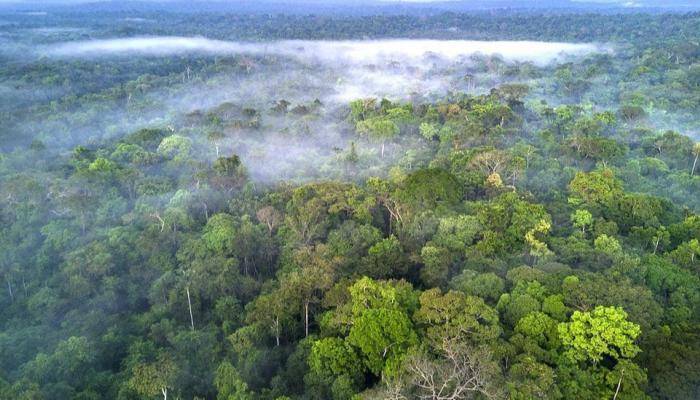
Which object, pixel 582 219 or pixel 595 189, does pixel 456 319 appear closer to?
pixel 582 219

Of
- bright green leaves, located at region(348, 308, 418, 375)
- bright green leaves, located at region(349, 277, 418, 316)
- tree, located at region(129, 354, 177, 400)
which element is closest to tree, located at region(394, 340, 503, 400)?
bright green leaves, located at region(348, 308, 418, 375)

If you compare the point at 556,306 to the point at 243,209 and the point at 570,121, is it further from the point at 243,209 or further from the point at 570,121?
the point at 570,121

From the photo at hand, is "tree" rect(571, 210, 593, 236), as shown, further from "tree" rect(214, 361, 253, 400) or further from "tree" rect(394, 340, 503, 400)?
"tree" rect(214, 361, 253, 400)

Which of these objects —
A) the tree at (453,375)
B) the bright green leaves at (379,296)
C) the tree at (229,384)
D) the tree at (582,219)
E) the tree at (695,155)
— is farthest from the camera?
the tree at (695,155)

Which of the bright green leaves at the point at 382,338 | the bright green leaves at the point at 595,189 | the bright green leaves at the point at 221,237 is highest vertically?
the bright green leaves at the point at 595,189

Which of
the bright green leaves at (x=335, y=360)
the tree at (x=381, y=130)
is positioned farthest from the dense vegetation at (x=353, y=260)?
the tree at (x=381, y=130)

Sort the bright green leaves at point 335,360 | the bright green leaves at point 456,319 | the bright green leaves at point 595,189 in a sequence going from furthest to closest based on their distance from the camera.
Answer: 1. the bright green leaves at point 595,189
2. the bright green leaves at point 335,360
3. the bright green leaves at point 456,319

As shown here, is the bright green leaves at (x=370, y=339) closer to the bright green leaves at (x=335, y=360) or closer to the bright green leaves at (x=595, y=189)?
the bright green leaves at (x=335, y=360)
